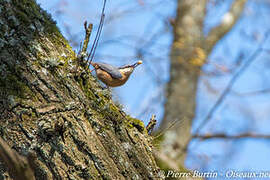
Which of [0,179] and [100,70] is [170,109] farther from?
[0,179]

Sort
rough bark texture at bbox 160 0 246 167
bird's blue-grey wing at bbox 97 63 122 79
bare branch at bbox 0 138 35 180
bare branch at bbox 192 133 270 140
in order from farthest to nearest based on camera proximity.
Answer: bare branch at bbox 192 133 270 140 → rough bark texture at bbox 160 0 246 167 → bird's blue-grey wing at bbox 97 63 122 79 → bare branch at bbox 0 138 35 180

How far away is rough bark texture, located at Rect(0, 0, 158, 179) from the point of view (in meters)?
1.27

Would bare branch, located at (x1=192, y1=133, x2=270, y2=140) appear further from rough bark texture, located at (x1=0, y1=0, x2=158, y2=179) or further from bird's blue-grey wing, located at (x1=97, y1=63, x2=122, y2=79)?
rough bark texture, located at (x1=0, y1=0, x2=158, y2=179)

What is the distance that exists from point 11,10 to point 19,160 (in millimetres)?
681

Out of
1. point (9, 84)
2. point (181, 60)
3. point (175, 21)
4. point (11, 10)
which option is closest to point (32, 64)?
point (9, 84)

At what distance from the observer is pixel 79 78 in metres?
1.45

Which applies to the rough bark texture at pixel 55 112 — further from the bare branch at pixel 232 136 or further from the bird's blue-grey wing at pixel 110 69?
the bare branch at pixel 232 136

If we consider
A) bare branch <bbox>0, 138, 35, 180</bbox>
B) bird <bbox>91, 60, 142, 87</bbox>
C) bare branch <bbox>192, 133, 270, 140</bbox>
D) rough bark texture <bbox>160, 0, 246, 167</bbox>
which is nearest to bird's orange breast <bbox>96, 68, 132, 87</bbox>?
bird <bbox>91, 60, 142, 87</bbox>

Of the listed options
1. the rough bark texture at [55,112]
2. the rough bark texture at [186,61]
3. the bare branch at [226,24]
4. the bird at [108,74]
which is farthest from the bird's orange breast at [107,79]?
the bare branch at [226,24]

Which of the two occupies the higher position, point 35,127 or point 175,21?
point 175,21

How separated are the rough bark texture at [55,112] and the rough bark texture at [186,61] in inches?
99.1

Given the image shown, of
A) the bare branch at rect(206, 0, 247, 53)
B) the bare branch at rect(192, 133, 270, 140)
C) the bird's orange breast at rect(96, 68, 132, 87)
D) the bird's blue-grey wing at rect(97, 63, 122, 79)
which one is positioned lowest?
the bird's orange breast at rect(96, 68, 132, 87)

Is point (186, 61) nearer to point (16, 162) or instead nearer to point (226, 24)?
point (226, 24)

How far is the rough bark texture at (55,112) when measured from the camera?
4.16ft
